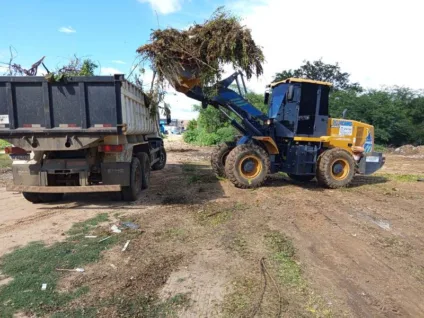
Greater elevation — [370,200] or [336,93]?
[336,93]

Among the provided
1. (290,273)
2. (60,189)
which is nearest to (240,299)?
(290,273)

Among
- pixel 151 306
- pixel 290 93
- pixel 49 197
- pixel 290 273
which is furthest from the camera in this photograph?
pixel 290 93

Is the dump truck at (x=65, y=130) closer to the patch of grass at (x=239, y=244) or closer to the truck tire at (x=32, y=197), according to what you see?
the truck tire at (x=32, y=197)

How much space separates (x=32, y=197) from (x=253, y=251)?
5.36 m

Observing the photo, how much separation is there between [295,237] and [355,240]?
3.10ft

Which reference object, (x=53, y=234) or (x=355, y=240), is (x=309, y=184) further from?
(x=53, y=234)

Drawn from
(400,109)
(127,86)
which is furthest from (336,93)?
(127,86)

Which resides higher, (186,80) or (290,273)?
(186,80)

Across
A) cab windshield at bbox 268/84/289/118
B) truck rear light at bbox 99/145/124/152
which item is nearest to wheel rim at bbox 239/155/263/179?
cab windshield at bbox 268/84/289/118

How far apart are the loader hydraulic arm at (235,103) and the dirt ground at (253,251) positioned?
2106 millimetres

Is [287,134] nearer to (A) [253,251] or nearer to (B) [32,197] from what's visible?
(A) [253,251]

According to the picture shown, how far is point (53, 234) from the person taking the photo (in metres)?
5.52

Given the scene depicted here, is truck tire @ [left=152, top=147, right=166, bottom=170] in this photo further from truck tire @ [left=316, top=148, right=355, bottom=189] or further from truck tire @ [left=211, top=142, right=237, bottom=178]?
truck tire @ [left=316, top=148, right=355, bottom=189]

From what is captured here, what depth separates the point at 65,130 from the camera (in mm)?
6520
